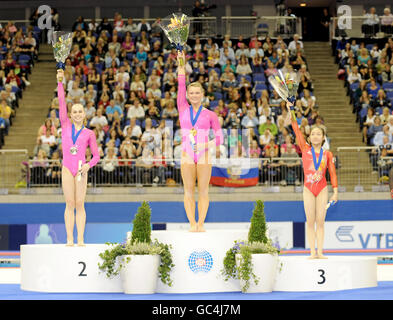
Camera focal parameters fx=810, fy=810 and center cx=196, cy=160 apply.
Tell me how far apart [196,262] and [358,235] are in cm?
753

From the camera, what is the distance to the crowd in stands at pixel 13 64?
2122 cm

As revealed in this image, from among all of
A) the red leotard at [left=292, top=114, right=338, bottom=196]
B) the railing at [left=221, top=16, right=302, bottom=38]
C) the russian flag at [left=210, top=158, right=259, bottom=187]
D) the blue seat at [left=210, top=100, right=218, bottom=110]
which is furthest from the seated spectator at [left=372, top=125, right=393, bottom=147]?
the red leotard at [left=292, top=114, right=338, bottom=196]

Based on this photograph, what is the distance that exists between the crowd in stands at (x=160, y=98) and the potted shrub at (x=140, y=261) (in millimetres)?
6979

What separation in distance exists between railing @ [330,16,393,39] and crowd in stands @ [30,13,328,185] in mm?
1778

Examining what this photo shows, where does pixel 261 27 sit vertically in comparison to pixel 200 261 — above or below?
above

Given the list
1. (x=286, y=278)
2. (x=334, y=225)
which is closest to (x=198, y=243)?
(x=286, y=278)

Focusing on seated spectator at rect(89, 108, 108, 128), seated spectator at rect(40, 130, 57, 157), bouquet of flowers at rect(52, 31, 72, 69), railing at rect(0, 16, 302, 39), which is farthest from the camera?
railing at rect(0, 16, 302, 39)

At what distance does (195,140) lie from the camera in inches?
400

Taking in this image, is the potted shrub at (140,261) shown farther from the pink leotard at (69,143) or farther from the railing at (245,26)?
the railing at (245,26)

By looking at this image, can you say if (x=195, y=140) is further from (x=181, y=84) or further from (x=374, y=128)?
(x=374, y=128)

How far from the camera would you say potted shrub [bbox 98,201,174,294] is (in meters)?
9.70

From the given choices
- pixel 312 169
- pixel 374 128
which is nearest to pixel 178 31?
pixel 312 169

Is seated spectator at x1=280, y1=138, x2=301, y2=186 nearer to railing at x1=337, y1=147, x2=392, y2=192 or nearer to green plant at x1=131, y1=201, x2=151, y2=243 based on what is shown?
railing at x1=337, y1=147, x2=392, y2=192
